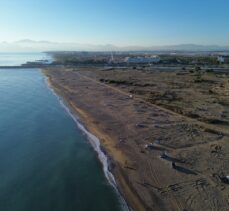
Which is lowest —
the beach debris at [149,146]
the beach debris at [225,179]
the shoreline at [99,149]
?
the shoreline at [99,149]

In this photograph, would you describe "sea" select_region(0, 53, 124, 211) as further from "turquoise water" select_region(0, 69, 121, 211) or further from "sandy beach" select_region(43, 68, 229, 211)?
"sandy beach" select_region(43, 68, 229, 211)

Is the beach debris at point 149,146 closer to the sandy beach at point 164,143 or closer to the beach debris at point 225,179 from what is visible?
the sandy beach at point 164,143

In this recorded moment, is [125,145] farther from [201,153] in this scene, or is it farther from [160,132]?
[201,153]

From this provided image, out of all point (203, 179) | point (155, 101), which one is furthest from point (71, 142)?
point (155, 101)

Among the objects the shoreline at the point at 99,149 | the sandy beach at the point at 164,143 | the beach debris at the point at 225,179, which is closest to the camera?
the sandy beach at the point at 164,143

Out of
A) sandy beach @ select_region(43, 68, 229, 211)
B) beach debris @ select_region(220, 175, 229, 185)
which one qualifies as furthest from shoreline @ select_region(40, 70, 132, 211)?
beach debris @ select_region(220, 175, 229, 185)

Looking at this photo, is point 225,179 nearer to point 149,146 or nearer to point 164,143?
point 164,143

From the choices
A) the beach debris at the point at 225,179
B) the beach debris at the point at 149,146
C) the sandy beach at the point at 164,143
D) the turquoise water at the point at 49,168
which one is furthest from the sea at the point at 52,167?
the beach debris at the point at 225,179

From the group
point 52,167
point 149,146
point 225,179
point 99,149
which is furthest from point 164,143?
point 52,167
